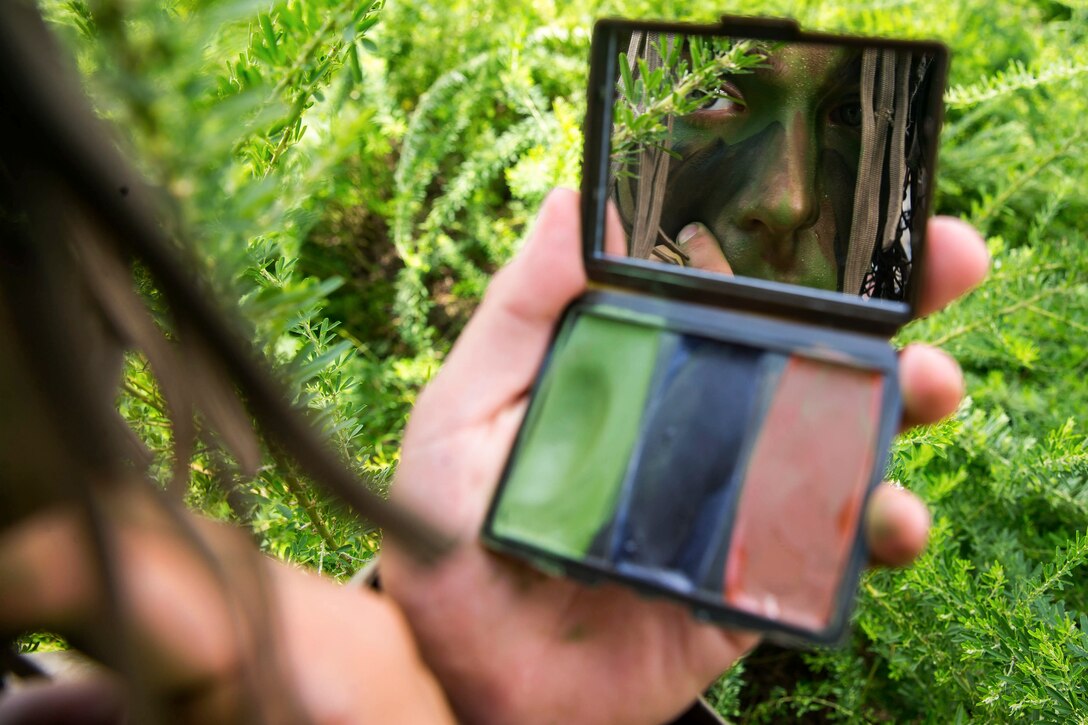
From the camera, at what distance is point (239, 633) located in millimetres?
393

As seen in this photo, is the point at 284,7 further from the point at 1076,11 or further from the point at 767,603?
the point at 1076,11

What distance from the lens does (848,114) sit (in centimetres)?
62

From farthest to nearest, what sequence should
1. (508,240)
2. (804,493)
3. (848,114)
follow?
(508,240)
(848,114)
(804,493)

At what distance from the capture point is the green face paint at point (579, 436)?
0.52 metres

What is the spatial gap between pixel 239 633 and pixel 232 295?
0.56 ft

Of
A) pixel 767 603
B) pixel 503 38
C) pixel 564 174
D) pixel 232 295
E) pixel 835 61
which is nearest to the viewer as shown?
pixel 232 295

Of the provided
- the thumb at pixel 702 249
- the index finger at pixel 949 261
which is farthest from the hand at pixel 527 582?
the thumb at pixel 702 249

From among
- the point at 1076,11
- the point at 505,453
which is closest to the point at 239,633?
the point at 505,453

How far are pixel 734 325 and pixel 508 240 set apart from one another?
60 centimetres

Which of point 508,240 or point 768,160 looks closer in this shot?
point 768,160

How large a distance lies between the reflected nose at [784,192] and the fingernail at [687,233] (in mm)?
42

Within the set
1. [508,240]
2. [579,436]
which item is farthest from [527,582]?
[508,240]

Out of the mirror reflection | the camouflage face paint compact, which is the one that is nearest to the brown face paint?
the camouflage face paint compact

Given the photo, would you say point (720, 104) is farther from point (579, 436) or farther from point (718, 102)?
point (579, 436)
